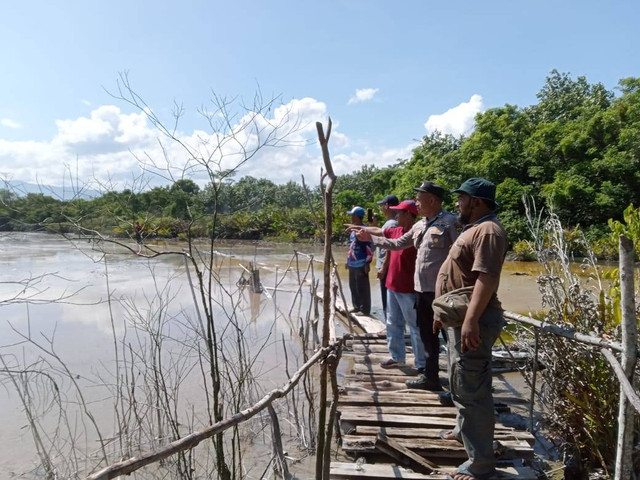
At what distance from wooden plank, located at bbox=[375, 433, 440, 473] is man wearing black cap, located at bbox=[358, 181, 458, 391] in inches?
33.7

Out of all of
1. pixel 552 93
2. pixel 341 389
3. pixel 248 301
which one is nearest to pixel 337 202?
pixel 552 93

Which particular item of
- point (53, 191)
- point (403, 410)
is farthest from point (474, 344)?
point (53, 191)

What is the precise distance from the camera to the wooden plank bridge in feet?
9.24

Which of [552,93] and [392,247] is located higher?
[552,93]

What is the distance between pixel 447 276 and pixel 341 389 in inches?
63.7

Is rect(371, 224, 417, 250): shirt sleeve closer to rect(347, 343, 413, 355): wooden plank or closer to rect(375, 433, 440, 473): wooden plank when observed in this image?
rect(375, 433, 440, 473): wooden plank

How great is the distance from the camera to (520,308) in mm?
9234

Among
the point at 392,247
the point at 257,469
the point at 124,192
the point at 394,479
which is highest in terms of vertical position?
the point at 124,192

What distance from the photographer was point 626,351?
2213 millimetres

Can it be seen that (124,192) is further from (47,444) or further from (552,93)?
(552,93)

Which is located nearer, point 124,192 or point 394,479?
point 394,479

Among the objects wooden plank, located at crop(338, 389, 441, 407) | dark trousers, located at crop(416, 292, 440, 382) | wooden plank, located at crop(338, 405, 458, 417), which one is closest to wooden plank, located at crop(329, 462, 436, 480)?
wooden plank, located at crop(338, 405, 458, 417)

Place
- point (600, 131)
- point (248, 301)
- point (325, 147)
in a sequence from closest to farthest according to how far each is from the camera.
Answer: point (325, 147), point (248, 301), point (600, 131)

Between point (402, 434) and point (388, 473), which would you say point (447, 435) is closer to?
point (402, 434)
